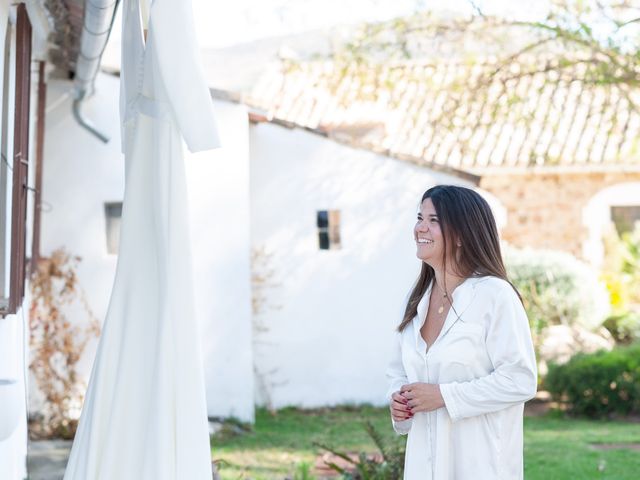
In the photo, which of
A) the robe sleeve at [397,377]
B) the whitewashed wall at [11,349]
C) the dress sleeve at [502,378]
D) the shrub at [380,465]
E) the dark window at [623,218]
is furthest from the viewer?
the dark window at [623,218]

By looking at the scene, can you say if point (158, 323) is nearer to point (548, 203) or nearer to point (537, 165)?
point (537, 165)

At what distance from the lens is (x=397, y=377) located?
12.0 feet

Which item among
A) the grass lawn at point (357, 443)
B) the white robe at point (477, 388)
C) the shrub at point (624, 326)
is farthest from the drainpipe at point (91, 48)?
the shrub at point (624, 326)

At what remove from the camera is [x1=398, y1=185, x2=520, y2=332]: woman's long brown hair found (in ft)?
11.4

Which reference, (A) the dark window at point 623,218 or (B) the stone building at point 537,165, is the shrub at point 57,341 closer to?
(B) the stone building at point 537,165

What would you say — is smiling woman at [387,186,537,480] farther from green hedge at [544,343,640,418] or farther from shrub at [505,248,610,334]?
shrub at [505,248,610,334]

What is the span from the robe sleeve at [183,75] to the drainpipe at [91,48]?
→ 7.73 feet

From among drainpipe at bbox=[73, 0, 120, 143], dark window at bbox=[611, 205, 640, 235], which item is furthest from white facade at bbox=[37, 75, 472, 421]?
dark window at bbox=[611, 205, 640, 235]

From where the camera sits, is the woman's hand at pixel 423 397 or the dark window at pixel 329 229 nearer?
the woman's hand at pixel 423 397

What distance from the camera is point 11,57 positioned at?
5.81m

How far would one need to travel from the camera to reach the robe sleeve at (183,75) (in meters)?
3.39

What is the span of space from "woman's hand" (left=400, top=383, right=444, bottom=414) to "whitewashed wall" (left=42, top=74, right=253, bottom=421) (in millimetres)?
7079

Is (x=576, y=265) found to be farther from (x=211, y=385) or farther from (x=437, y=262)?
(x=437, y=262)

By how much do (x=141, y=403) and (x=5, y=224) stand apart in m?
2.43
